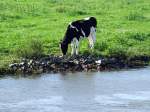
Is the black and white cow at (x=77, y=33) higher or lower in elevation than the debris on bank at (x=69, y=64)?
higher

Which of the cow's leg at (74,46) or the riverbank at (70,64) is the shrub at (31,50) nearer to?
the riverbank at (70,64)

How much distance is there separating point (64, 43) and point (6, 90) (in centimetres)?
594

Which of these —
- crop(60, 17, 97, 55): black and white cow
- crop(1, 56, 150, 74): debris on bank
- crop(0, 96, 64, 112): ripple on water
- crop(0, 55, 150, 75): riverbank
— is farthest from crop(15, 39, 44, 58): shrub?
crop(0, 96, 64, 112): ripple on water

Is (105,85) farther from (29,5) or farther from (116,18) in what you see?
(29,5)

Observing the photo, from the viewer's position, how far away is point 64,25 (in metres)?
35.4

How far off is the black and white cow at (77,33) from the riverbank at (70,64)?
3.07ft

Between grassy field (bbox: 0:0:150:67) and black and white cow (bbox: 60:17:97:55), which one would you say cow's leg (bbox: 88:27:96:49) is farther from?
grassy field (bbox: 0:0:150:67)

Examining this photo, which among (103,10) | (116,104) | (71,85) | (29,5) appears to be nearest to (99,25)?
(103,10)

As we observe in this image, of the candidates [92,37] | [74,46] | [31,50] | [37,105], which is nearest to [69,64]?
[31,50]

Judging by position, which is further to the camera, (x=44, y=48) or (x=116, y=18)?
(x=116, y=18)

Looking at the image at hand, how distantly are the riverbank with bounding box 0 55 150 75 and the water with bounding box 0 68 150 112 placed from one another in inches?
25.9

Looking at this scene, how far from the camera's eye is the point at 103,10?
40656mm

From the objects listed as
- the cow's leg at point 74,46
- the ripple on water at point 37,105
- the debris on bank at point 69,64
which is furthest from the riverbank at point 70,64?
the ripple on water at point 37,105

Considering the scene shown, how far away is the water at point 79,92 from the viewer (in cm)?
2206
